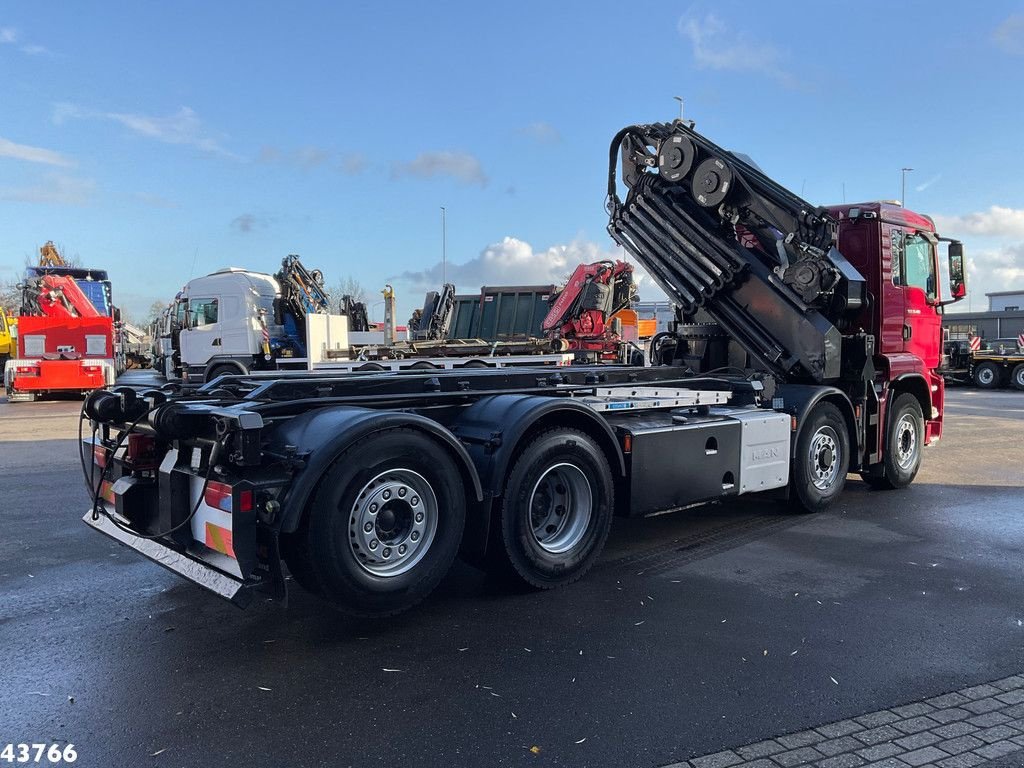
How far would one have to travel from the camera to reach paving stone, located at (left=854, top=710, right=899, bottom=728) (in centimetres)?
345

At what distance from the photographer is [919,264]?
29.0ft

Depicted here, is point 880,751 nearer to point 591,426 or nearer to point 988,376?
point 591,426

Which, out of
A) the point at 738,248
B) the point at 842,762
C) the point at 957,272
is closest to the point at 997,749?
the point at 842,762

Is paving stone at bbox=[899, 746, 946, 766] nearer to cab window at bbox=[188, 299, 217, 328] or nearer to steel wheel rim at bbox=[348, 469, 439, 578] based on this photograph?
steel wheel rim at bbox=[348, 469, 439, 578]

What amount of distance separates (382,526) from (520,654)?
3.68 ft

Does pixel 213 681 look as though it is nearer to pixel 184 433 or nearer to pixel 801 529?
pixel 184 433

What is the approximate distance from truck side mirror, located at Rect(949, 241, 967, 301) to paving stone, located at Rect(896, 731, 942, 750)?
7.38m

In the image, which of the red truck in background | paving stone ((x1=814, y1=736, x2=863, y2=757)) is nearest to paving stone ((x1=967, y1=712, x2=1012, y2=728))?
paving stone ((x1=814, y1=736, x2=863, y2=757))

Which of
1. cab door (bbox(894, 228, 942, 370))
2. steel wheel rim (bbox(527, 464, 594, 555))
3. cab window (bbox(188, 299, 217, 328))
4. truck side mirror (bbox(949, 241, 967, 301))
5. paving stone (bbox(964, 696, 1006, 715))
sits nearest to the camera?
paving stone (bbox(964, 696, 1006, 715))

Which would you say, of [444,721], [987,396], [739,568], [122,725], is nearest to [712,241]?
[739,568]

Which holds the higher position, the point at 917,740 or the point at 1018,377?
the point at 1018,377

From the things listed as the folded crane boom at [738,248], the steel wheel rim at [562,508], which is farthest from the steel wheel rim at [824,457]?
the steel wheel rim at [562,508]

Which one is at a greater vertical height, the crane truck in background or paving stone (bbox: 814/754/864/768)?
the crane truck in background

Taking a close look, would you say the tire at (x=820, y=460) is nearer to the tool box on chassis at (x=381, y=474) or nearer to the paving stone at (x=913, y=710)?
the tool box on chassis at (x=381, y=474)
